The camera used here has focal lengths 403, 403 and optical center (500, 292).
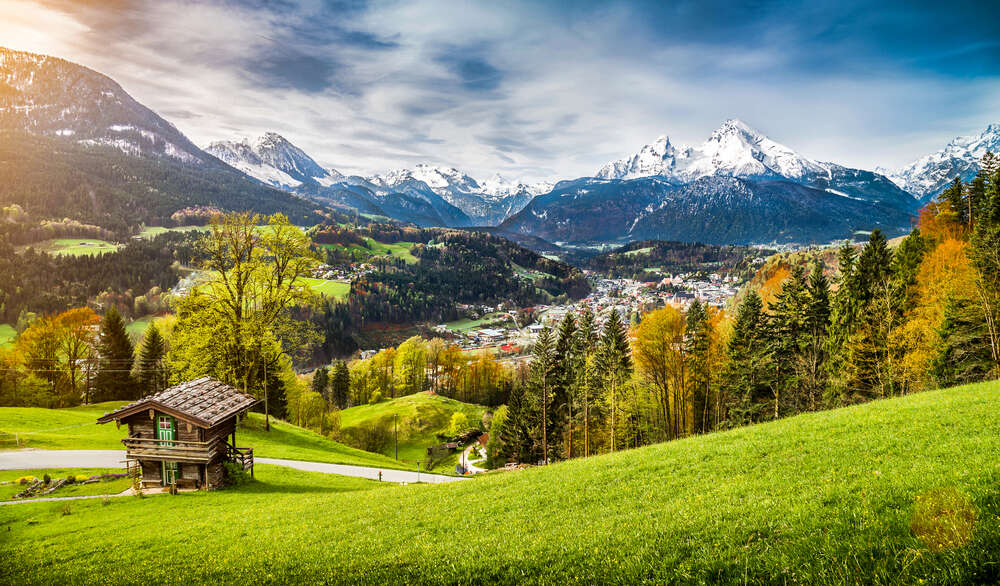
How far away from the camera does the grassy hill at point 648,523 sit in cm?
664

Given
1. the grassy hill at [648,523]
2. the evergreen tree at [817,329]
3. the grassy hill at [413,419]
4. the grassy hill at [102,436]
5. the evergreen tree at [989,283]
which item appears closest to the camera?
the grassy hill at [648,523]

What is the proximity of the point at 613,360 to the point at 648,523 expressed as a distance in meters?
32.2

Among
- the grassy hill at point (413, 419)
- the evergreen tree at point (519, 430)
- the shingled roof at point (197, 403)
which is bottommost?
the grassy hill at point (413, 419)

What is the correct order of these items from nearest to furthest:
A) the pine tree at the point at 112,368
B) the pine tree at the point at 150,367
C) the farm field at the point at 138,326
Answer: the pine tree at the point at 150,367 → the pine tree at the point at 112,368 → the farm field at the point at 138,326

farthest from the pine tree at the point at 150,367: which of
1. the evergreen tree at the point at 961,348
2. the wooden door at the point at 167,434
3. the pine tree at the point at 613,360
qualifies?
the evergreen tree at the point at 961,348

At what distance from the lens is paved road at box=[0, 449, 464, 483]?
26.8 metres

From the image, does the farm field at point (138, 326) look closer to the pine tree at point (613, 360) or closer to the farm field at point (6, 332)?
the farm field at point (6, 332)

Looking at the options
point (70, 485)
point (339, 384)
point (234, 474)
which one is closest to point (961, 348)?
point (234, 474)

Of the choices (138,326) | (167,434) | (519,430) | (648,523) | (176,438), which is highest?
(138,326)

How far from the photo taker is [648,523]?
10.3 meters

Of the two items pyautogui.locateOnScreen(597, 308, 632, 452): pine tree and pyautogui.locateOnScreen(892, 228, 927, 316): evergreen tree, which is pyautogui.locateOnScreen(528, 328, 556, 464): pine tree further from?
pyautogui.locateOnScreen(892, 228, 927, 316): evergreen tree

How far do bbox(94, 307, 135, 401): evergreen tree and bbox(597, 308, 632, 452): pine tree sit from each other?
68.6 m

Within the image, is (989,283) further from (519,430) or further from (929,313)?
(519,430)

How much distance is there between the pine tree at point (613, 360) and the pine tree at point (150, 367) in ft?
201
